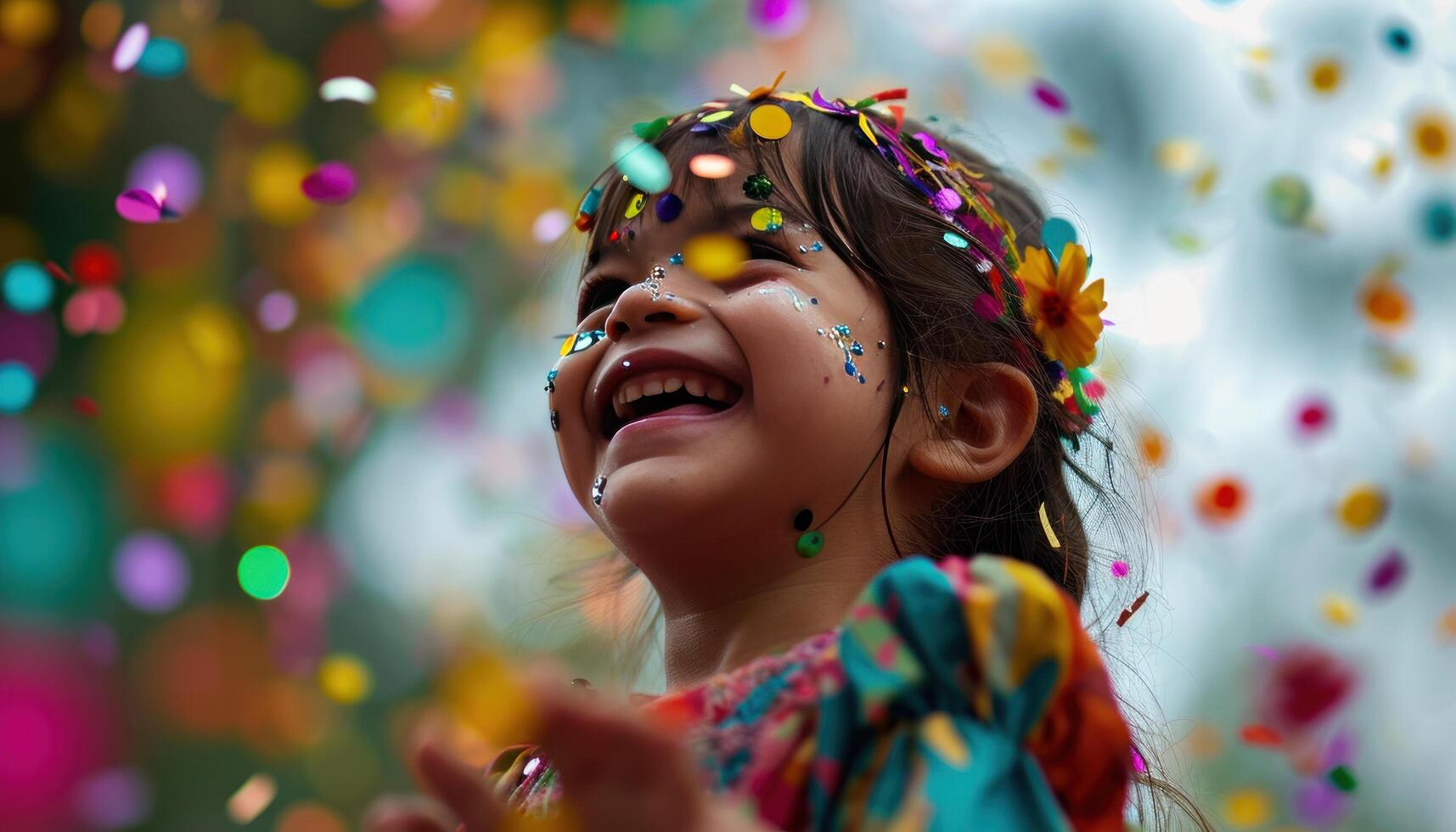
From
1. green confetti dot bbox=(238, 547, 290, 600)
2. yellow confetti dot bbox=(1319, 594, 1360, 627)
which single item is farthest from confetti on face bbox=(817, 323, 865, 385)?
yellow confetti dot bbox=(1319, 594, 1360, 627)

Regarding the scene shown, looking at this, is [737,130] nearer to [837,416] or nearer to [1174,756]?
[837,416]

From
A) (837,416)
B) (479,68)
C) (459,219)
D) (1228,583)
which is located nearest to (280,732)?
(459,219)

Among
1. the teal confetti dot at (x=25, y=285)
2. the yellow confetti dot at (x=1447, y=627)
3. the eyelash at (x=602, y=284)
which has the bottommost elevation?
the teal confetti dot at (x=25, y=285)

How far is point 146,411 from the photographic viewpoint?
2984mm

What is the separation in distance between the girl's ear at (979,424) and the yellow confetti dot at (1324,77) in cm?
125

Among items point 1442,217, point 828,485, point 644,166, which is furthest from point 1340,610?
point 644,166

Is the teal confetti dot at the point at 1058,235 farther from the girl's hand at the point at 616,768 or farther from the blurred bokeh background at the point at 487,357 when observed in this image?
the girl's hand at the point at 616,768

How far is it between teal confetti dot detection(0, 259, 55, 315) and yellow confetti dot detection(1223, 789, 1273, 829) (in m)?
2.16

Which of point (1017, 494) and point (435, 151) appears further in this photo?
point (435, 151)

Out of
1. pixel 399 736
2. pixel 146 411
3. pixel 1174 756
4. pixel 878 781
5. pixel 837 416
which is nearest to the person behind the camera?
pixel 878 781

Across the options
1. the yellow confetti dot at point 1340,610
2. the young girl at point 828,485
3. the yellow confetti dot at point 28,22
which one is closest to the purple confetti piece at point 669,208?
the young girl at point 828,485

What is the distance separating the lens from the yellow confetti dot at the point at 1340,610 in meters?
2.52

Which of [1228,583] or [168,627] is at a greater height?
[1228,583]

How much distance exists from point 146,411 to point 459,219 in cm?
101
